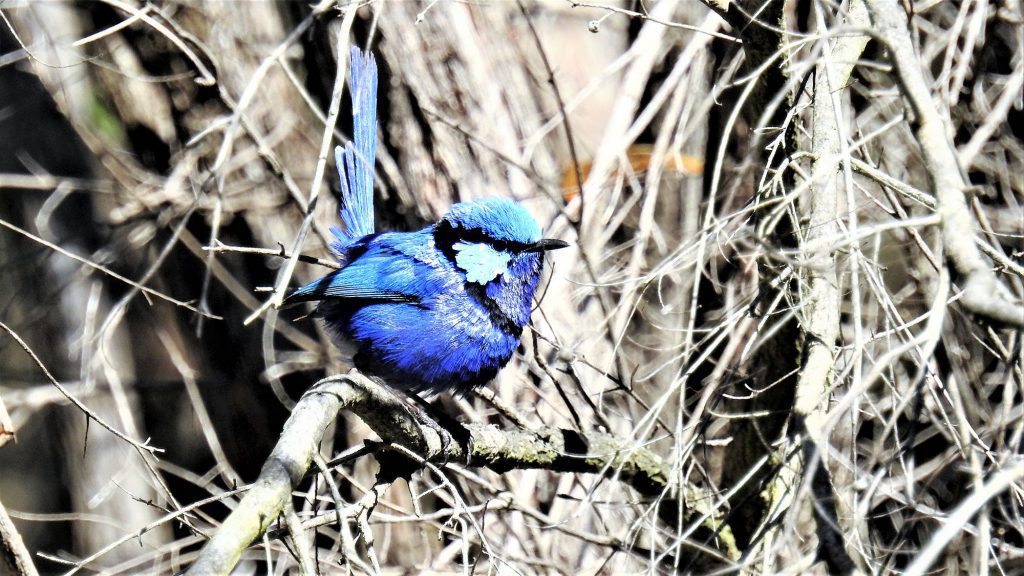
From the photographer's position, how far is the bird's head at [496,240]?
3.92 m

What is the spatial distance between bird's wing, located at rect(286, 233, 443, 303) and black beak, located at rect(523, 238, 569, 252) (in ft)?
1.37

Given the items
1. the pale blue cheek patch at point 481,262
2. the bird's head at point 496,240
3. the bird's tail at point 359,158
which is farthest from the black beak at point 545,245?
the bird's tail at point 359,158

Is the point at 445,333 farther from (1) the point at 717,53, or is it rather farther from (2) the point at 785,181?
(1) the point at 717,53

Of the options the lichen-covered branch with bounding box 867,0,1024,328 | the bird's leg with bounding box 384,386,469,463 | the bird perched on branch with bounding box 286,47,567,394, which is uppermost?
the lichen-covered branch with bounding box 867,0,1024,328

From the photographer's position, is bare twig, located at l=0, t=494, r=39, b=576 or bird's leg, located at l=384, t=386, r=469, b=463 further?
bird's leg, located at l=384, t=386, r=469, b=463

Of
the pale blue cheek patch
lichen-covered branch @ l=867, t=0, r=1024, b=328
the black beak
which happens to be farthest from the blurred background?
lichen-covered branch @ l=867, t=0, r=1024, b=328

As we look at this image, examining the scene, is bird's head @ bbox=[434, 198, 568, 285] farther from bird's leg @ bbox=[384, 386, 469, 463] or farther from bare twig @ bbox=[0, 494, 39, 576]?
bare twig @ bbox=[0, 494, 39, 576]

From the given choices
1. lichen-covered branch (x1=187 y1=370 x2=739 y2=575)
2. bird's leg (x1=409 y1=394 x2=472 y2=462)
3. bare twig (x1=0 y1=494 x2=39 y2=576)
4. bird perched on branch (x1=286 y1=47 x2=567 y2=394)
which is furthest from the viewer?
bird perched on branch (x1=286 y1=47 x2=567 y2=394)

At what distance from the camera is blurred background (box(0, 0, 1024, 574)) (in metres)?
3.89

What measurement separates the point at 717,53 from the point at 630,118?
564 millimetres

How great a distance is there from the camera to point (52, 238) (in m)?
6.26

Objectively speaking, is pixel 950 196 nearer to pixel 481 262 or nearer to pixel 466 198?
pixel 481 262

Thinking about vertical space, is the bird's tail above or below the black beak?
above

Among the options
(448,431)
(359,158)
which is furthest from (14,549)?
(359,158)
